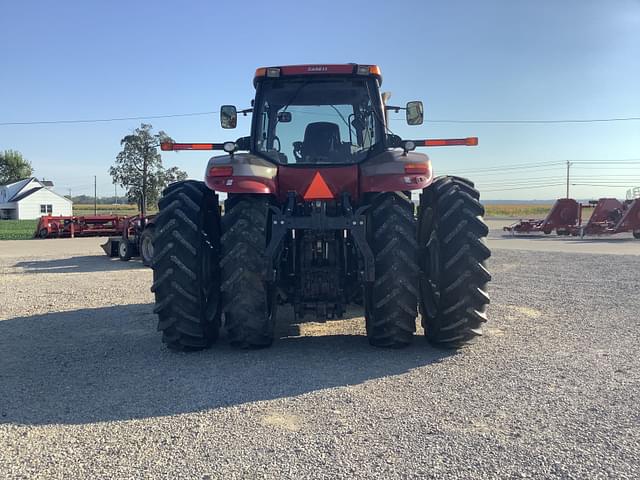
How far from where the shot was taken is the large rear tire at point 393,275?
4.86 meters

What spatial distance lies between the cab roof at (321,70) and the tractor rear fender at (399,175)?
1106 millimetres

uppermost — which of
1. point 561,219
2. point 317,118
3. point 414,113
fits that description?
point 414,113

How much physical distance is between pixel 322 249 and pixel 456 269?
1.27 meters

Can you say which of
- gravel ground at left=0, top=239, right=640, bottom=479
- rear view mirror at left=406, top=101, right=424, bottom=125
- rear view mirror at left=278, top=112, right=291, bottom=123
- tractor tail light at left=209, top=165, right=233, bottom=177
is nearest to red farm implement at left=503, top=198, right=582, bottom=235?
gravel ground at left=0, top=239, right=640, bottom=479

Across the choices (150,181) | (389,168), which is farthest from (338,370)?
(150,181)

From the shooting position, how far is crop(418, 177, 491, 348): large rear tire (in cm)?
490

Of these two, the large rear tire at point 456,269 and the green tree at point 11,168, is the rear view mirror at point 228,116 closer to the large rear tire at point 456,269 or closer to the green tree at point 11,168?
the large rear tire at point 456,269

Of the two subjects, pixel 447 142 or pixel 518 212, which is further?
pixel 518 212

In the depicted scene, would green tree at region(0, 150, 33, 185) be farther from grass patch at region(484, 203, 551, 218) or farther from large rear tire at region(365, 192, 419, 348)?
large rear tire at region(365, 192, 419, 348)

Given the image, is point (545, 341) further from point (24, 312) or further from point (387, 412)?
point (24, 312)

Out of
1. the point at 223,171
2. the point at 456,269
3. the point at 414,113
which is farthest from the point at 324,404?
the point at 414,113

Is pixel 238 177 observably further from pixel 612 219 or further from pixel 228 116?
pixel 612 219

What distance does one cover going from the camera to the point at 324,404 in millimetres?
3719

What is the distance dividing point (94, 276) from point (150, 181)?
151 feet
